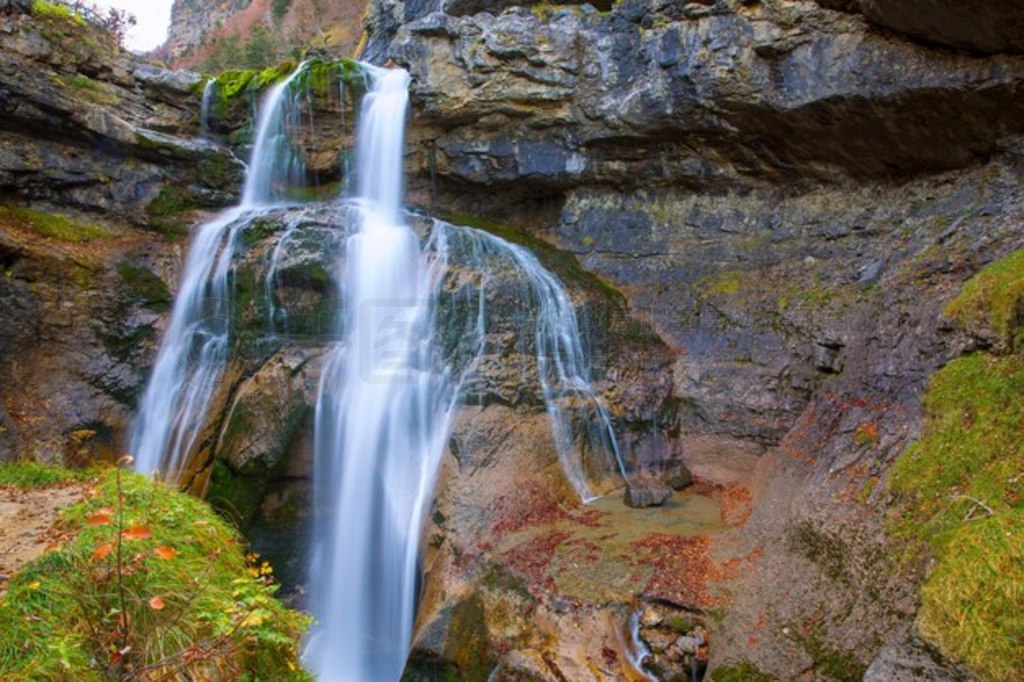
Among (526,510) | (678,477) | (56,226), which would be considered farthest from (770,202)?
(56,226)

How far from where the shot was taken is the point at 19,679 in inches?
108

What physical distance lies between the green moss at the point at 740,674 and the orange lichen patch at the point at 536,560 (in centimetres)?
163

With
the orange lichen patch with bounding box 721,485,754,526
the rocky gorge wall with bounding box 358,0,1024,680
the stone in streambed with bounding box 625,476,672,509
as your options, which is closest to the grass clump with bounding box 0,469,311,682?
the rocky gorge wall with bounding box 358,0,1024,680

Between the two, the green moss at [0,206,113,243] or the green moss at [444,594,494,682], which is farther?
the green moss at [0,206,113,243]

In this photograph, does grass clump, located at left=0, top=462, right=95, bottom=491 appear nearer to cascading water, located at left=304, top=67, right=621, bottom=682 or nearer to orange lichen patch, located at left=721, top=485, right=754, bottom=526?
cascading water, located at left=304, top=67, right=621, bottom=682

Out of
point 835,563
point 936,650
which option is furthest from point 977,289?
point 936,650

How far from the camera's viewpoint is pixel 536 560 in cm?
701

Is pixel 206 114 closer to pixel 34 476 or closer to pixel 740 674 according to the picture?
pixel 34 476

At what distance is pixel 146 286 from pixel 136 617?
8.79 metres

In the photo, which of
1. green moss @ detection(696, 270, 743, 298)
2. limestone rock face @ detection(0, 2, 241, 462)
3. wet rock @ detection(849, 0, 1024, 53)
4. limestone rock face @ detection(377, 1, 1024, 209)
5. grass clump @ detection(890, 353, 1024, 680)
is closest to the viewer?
grass clump @ detection(890, 353, 1024, 680)

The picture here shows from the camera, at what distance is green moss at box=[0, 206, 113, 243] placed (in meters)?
10.8

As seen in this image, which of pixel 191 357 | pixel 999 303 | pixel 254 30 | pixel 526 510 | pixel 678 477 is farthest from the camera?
pixel 254 30

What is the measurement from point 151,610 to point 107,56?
12.4 m

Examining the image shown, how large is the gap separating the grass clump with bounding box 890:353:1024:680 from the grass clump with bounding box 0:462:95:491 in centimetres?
704
